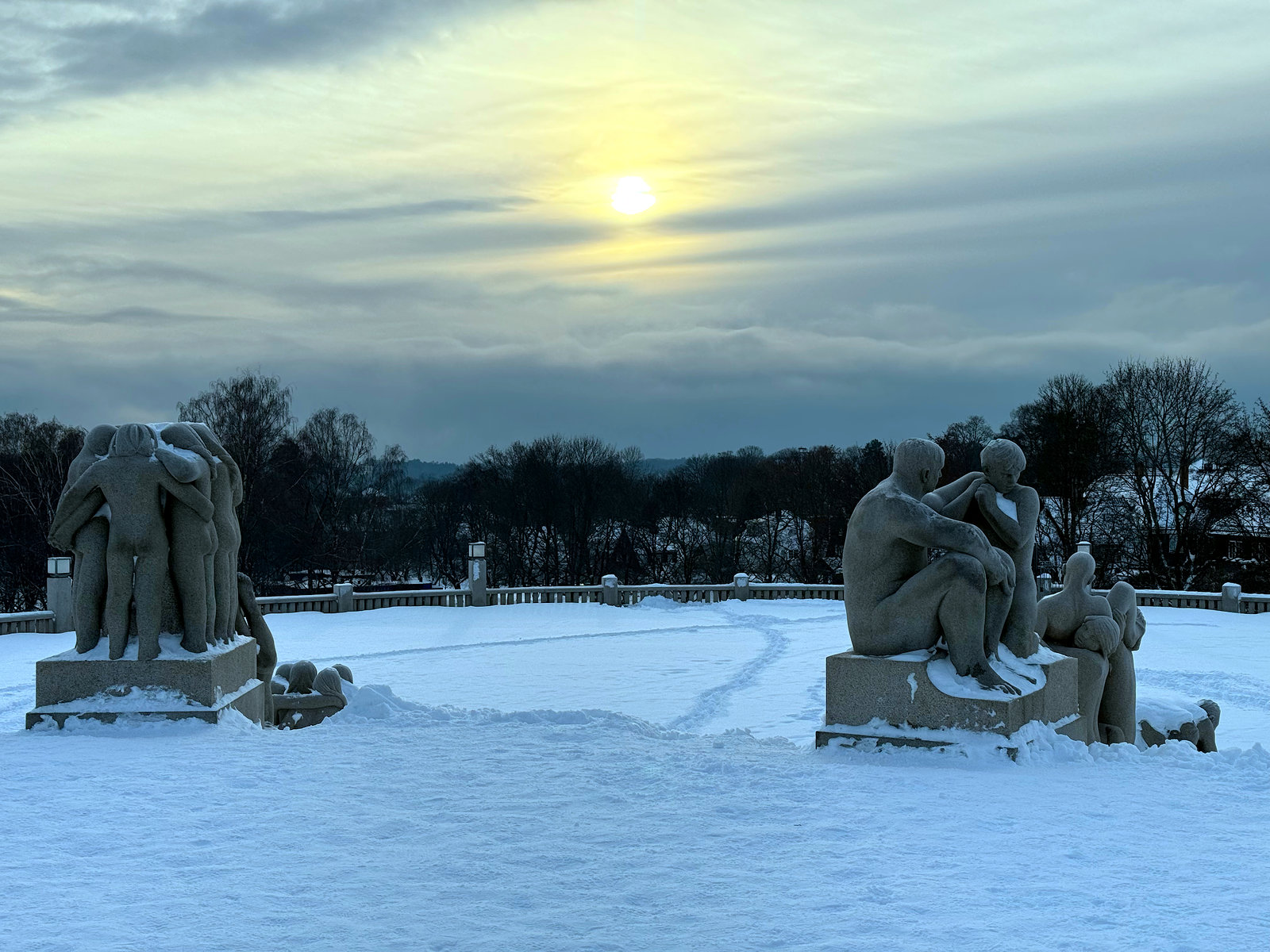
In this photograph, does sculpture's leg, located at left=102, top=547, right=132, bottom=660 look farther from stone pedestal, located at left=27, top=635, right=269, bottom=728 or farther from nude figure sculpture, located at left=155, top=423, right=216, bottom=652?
nude figure sculpture, located at left=155, top=423, right=216, bottom=652

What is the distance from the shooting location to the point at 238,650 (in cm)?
942

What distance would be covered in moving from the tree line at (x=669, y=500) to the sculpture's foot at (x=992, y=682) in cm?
3240

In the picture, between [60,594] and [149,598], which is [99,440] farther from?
[60,594]

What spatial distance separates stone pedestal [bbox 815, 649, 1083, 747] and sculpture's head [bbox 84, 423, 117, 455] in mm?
5521

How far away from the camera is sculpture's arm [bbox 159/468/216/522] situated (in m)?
8.62

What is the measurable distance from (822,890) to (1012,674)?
3416 mm

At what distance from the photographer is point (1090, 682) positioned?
9156 mm

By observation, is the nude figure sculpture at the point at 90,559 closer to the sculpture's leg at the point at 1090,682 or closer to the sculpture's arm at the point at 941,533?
the sculpture's arm at the point at 941,533

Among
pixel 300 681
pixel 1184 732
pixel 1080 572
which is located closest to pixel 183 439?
pixel 300 681

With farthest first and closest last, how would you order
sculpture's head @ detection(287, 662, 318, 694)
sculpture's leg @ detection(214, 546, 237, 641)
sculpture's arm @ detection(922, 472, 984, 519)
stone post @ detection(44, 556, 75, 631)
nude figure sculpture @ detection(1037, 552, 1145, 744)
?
stone post @ detection(44, 556, 75, 631), sculpture's head @ detection(287, 662, 318, 694), sculpture's leg @ detection(214, 546, 237, 641), nude figure sculpture @ detection(1037, 552, 1145, 744), sculpture's arm @ detection(922, 472, 984, 519)

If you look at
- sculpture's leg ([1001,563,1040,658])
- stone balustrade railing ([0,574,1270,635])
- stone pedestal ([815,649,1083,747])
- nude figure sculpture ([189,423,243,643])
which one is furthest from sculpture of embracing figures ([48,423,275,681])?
stone balustrade railing ([0,574,1270,635])

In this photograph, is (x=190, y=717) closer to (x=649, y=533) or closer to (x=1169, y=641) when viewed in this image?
(x=1169, y=641)

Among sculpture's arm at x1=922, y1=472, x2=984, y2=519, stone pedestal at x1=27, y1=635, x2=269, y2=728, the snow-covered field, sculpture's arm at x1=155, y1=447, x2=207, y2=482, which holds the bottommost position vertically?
the snow-covered field

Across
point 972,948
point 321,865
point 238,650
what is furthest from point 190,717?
point 972,948
